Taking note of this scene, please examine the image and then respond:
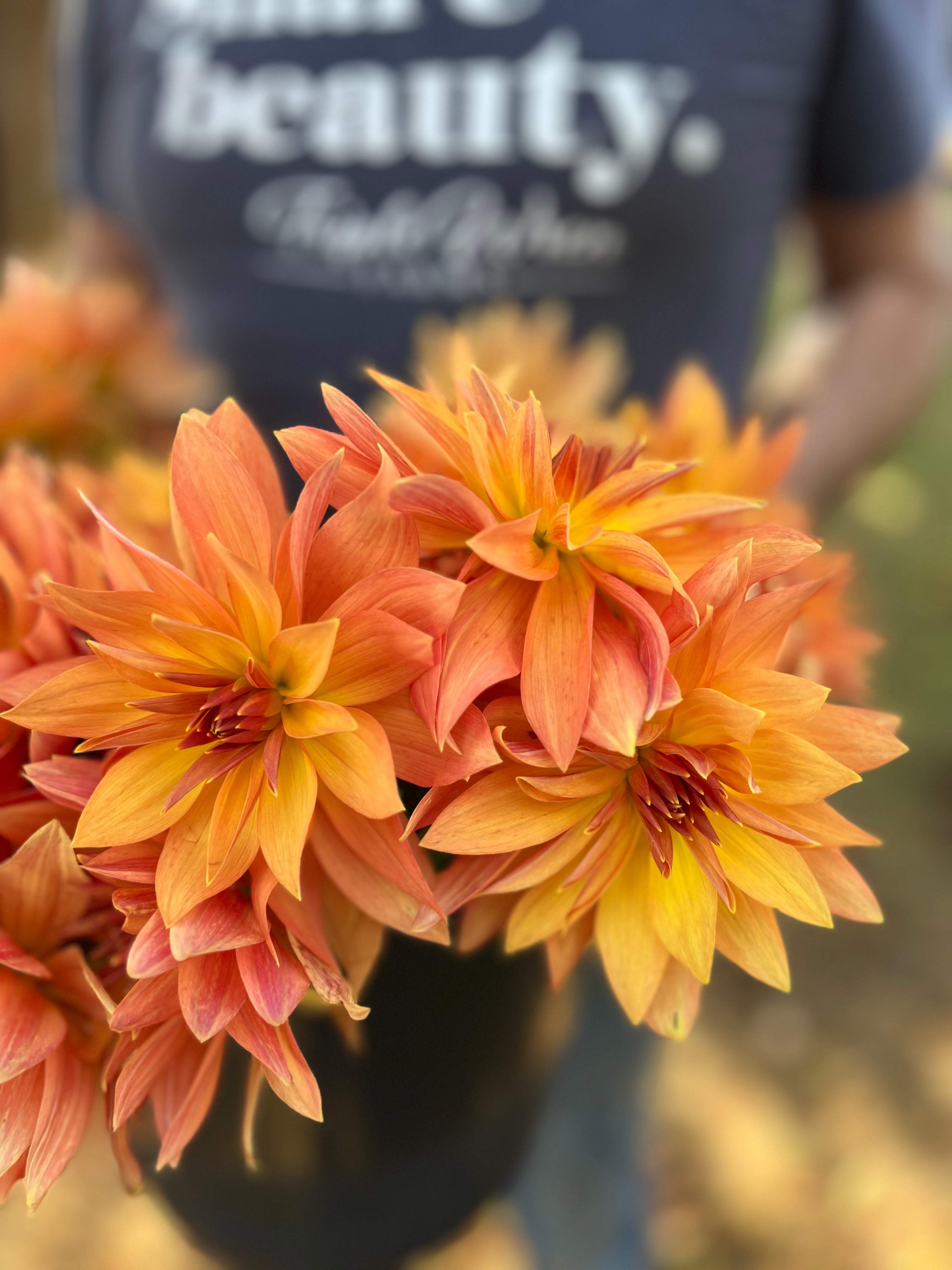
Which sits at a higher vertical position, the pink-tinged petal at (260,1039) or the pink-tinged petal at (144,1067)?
the pink-tinged petal at (260,1039)

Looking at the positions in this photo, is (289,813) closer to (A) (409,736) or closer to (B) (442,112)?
(A) (409,736)

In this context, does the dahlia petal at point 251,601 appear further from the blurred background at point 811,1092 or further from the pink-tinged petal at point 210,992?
the blurred background at point 811,1092

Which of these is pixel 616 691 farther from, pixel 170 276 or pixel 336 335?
pixel 170 276

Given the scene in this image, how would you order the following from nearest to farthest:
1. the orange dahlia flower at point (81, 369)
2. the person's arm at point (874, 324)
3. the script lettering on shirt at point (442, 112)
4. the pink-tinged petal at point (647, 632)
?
the pink-tinged petal at point (647, 632), the orange dahlia flower at point (81, 369), the script lettering on shirt at point (442, 112), the person's arm at point (874, 324)

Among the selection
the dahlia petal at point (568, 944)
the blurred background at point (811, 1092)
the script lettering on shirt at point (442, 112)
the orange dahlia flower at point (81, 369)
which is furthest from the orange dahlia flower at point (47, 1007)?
the script lettering on shirt at point (442, 112)

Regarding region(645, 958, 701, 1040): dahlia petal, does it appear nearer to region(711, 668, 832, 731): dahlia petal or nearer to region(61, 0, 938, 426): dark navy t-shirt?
region(711, 668, 832, 731): dahlia petal

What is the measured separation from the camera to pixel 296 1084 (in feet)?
0.68

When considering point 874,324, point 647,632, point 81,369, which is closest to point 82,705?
point 647,632

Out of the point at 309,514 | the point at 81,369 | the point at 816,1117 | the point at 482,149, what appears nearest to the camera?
the point at 309,514

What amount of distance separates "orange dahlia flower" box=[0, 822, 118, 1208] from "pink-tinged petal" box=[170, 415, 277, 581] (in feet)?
0.24

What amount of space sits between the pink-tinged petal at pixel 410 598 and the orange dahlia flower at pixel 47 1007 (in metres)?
0.09

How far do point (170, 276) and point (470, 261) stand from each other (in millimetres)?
269

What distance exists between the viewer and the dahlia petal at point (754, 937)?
0.71 ft

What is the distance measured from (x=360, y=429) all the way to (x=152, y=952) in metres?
0.12
